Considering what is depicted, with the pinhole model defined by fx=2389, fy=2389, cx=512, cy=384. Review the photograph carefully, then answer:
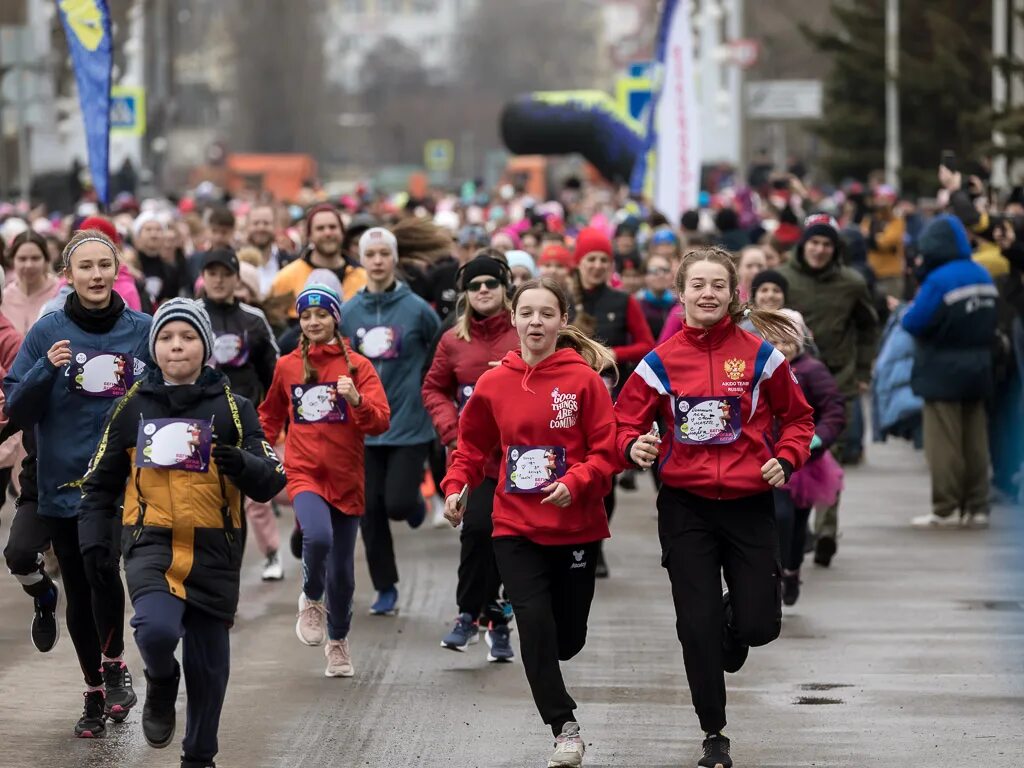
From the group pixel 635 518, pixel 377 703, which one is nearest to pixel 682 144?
pixel 635 518

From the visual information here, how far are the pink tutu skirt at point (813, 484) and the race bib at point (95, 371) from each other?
4111mm

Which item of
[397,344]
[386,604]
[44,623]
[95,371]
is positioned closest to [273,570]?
[386,604]

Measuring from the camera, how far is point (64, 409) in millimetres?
9188

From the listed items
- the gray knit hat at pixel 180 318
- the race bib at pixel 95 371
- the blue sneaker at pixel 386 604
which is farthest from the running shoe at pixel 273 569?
the gray knit hat at pixel 180 318

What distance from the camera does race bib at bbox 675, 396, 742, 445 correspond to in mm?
8523

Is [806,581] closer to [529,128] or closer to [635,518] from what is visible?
[635,518]

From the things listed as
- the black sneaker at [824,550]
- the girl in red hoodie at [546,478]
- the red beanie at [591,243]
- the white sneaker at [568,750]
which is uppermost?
the red beanie at [591,243]

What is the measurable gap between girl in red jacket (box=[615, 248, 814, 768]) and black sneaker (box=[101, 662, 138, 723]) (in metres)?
2.26

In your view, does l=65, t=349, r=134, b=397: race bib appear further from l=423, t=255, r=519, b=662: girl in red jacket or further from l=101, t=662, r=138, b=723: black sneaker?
l=423, t=255, r=519, b=662: girl in red jacket

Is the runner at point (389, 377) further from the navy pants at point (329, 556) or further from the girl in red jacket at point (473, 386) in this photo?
the navy pants at point (329, 556)

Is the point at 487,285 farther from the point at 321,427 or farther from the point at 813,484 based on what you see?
the point at 813,484

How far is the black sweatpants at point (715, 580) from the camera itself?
852 cm

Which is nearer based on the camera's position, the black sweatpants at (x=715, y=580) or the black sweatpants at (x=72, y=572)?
the black sweatpants at (x=715, y=580)

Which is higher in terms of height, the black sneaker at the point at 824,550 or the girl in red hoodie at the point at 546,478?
the girl in red hoodie at the point at 546,478
